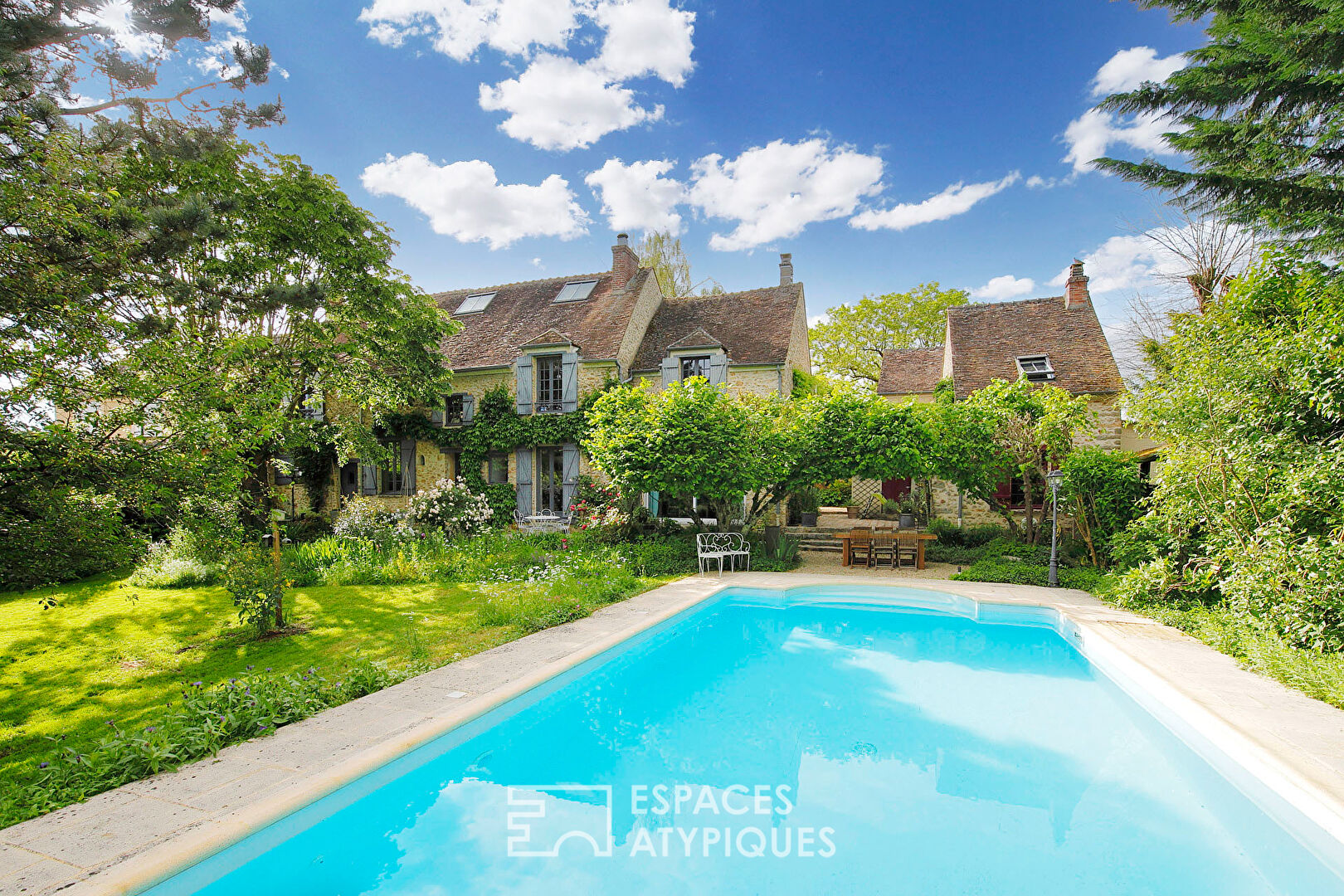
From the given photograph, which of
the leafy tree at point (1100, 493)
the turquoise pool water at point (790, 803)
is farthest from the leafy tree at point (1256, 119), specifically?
the turquoise pool water at point (790, 803)

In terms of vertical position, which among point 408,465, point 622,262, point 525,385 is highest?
point 622,262

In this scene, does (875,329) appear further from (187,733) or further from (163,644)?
(187,733)

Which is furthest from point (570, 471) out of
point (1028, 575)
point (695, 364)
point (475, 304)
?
point (1028, 575)

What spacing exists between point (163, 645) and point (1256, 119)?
47.2 ft

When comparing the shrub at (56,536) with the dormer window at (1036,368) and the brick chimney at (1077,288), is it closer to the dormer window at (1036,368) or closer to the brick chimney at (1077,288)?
the dormer window at (1036,368)

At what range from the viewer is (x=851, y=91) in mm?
11102

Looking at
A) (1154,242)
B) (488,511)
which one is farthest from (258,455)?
(1154,242)

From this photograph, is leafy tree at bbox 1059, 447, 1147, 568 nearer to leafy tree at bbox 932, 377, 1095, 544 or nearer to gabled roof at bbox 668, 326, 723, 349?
leafy tree at bbox 932, 377, 1095, 544

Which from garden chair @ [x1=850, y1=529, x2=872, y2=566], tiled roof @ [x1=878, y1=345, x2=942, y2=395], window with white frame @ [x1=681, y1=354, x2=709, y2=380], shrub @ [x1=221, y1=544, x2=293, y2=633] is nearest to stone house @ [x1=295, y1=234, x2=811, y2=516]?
window with white frame @ [x1=681, y1=354, x2=709, y2=380]

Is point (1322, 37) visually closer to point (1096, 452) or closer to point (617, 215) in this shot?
point (1096, 452)

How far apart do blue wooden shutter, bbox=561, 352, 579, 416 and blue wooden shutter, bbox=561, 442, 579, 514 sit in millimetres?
1126

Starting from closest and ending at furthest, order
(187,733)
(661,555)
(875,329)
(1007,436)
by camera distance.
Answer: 1. (187,733)
2. (661,555)
3. (1007,436)
4. (875,329)

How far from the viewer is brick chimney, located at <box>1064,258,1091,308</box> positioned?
17359 mm

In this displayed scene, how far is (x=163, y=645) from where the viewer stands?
669 cm
